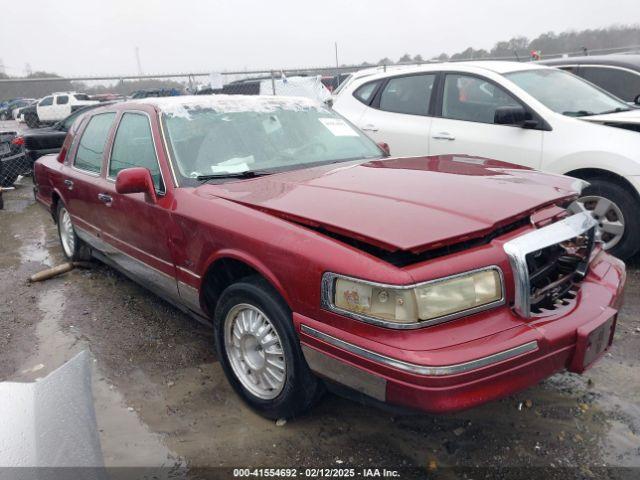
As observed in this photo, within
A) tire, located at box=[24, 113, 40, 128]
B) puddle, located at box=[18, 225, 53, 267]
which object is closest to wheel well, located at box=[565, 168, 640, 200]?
puddle, located at box=[18, 225, 53, 267]

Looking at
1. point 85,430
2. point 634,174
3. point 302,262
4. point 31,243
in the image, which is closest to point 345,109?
point 634,174

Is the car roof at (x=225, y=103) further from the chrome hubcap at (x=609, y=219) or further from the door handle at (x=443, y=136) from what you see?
the chrome hubcap at (x=609, y=219)

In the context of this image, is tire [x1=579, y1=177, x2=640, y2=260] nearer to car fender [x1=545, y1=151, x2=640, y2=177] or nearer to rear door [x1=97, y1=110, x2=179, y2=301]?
car fender [x1=545, y1=151, x2=640, y2=177]

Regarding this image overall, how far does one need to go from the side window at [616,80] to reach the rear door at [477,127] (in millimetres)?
2569

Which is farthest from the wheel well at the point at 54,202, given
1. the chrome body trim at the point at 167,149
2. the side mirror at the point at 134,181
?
the side mirror at the point at 134,181

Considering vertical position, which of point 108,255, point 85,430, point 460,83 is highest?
point 460,83

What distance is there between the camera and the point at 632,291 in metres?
4.06

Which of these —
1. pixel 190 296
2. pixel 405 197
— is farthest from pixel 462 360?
pixel 190 296

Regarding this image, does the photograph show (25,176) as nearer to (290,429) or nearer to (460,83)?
(460,83)

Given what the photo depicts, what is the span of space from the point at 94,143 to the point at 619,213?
4.41 metres

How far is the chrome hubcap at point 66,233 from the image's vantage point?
5.09 metres

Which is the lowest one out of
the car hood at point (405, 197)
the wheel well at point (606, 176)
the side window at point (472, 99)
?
the wheel well at point (606, 176)

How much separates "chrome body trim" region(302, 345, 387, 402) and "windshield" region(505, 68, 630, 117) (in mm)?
3833

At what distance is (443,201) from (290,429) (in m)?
1.37
